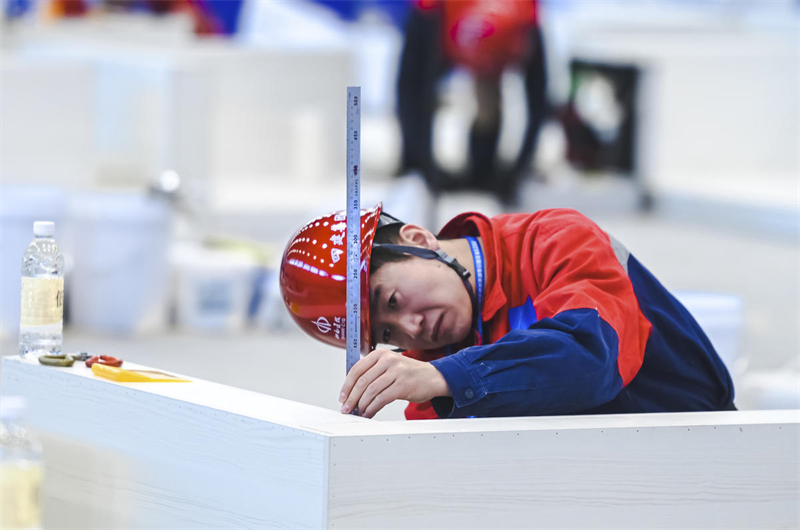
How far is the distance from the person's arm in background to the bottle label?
82cm

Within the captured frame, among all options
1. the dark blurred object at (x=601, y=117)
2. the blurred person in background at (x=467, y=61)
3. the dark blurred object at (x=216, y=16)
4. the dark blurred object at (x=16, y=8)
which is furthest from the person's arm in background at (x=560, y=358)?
the dark blurred object at (x=601, y=117)

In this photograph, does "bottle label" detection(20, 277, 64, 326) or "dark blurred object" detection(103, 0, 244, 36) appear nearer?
"bottle label" detection(20, 277, 64, 326)

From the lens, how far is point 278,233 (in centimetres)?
704

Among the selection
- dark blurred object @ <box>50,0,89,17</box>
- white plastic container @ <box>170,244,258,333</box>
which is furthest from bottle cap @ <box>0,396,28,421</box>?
dark blurred object @ <box>50,0,89,17</box>

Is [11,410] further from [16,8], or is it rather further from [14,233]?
[16,8]

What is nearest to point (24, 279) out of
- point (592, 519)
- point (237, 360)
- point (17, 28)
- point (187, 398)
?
point (187, 398)

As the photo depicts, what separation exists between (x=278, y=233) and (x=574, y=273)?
17.4 ft

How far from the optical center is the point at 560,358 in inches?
66.6

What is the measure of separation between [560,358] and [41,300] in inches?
40.3

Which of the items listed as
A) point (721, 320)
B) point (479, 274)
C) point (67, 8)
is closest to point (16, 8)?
point (67, 8)

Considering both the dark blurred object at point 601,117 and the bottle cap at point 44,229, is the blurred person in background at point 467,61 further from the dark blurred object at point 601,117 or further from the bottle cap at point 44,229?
the bottle cap at point 44,229

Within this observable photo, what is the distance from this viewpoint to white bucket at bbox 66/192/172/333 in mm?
5125

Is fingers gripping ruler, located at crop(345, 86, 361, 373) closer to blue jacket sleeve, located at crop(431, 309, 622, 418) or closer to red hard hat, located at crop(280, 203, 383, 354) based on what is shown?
red hard hat, located at crop(280, 203, 383, 354)

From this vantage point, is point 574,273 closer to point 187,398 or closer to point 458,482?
point 458,482
